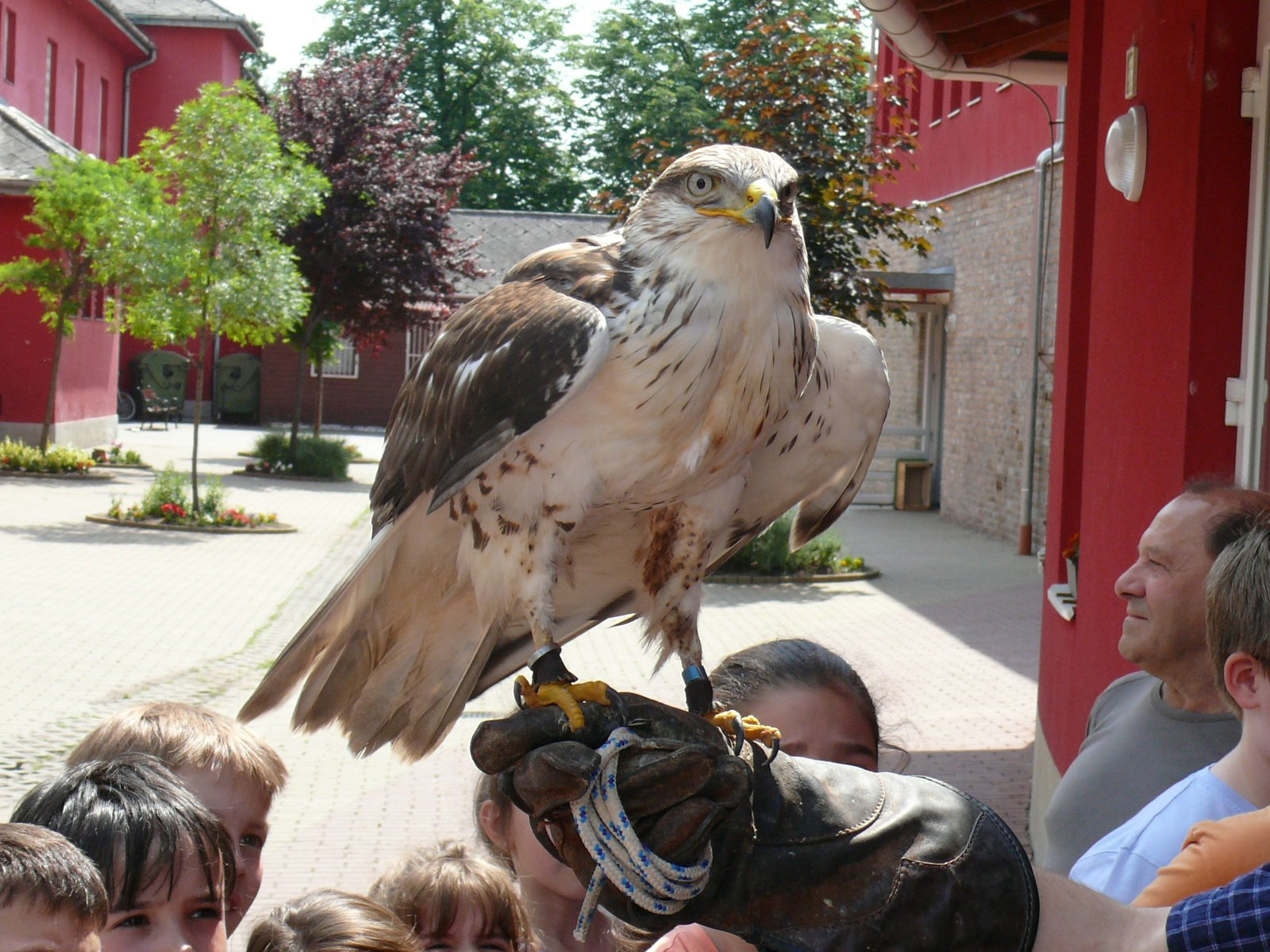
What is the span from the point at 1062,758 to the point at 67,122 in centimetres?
3001

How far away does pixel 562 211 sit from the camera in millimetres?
47438

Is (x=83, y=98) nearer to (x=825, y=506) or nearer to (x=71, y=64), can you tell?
(x=71, y=64)

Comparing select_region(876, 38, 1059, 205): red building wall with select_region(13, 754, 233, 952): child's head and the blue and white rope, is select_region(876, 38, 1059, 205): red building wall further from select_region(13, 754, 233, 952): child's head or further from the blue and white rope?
the blue and white rope

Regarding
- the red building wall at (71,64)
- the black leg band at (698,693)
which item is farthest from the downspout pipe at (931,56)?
the red building wall at (71,64)

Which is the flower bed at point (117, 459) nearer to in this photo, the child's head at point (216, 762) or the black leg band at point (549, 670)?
the child's head at point (216, 762)

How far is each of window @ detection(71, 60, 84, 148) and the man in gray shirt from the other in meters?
32.1

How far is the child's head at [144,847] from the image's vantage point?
229 centimetres

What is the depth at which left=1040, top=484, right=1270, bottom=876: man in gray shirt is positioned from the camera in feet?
9.25

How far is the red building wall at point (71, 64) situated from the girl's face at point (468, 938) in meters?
27.3

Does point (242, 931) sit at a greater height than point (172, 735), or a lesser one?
lesser

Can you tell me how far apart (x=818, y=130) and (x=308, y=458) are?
1399 cm

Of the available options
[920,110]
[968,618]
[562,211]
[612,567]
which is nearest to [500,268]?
[562,211]

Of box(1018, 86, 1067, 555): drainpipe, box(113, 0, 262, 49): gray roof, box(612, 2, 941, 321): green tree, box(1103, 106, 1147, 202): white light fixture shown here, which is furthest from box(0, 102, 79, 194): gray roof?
box(1103, 106, 1147, 202): white light fixture

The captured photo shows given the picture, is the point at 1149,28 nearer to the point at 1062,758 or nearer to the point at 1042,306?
the point at 1062,758
